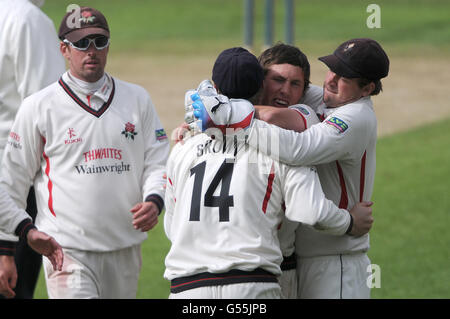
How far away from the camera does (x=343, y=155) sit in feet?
13.6

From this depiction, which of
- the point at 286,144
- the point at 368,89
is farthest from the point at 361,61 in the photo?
the point at 286,144

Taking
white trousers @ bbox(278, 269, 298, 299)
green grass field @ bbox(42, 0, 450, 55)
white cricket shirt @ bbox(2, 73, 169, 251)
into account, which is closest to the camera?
white trousers @ bbox(278, 269, 298, 299)

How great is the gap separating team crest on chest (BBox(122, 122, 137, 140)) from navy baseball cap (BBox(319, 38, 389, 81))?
176 cm

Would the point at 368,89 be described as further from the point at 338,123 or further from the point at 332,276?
the point at 332,276

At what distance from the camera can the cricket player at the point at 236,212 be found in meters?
3.89

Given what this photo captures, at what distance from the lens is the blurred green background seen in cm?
856

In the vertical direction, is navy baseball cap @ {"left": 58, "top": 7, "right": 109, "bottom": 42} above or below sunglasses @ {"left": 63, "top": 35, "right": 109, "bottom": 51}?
above

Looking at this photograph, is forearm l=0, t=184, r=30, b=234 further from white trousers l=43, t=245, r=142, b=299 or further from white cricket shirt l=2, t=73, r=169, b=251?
white trousers l=43, t=245, r=142, b=299

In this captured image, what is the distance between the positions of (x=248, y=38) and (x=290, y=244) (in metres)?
20.6

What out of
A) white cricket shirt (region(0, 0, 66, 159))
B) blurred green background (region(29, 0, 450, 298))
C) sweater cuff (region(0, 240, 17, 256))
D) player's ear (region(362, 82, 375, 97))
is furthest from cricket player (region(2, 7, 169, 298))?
blurred green background (region(29, 0, 450, 298))

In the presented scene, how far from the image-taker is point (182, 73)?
2286 centimetres

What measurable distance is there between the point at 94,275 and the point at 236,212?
6.12 ft

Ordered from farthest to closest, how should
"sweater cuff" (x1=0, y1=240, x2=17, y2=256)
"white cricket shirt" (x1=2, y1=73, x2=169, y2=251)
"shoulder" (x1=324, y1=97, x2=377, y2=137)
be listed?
1. "white cricket shirt" (x1=2, y1=73, x2=169, y2=251)
2. "sweater cuff" (x1=0, y1=240, x2=17, y2=256)
3. "shoulder" (x1=324, y1=97, x2=377, y2=137)

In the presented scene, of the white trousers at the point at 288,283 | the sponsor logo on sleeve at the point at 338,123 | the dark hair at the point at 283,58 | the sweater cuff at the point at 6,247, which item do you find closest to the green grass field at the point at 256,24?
the sweater cuff at the point at 6,247
